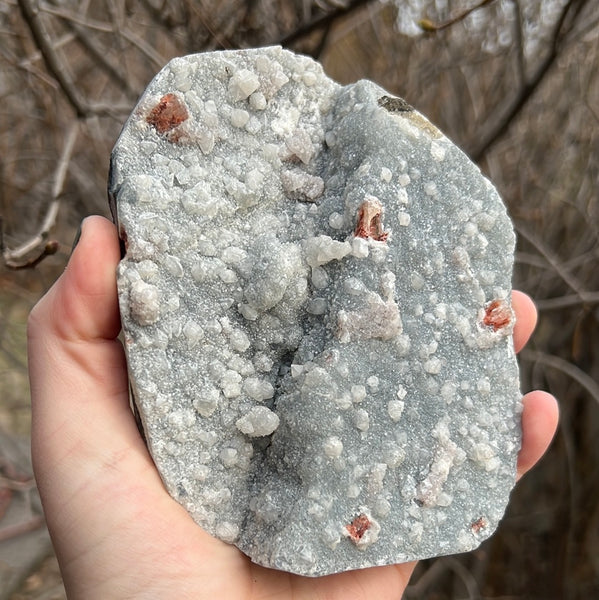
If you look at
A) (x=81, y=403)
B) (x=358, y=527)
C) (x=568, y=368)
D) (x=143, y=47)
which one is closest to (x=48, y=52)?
(x=143, y=47)

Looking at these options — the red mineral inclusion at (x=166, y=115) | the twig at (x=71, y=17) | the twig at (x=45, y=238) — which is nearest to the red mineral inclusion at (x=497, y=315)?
the red mineral inclusion at (x=166, y=115)

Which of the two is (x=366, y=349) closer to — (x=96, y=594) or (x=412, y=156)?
(x=412, y=156)

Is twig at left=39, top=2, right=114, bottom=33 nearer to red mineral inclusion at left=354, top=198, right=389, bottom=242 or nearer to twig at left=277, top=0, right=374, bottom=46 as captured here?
twig at left=277, top=0, right=374, bottom=46

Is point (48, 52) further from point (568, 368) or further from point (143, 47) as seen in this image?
point (568, 368)

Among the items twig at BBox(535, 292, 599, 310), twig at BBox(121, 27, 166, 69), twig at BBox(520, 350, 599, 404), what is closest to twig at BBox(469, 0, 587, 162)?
twig at BBox(535, 292, 599, 310)

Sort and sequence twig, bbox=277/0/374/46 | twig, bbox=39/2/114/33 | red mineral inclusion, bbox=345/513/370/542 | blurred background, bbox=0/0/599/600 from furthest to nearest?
blurred background, bbox=0/0/599/600, twig, bbox=277/0/374/46, twig, bbox=39/2/114/33, red mineral inclusion, bbox=345/513/370/542

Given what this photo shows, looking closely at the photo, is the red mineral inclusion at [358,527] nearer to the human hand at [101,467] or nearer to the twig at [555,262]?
the human hand at [101,467]
